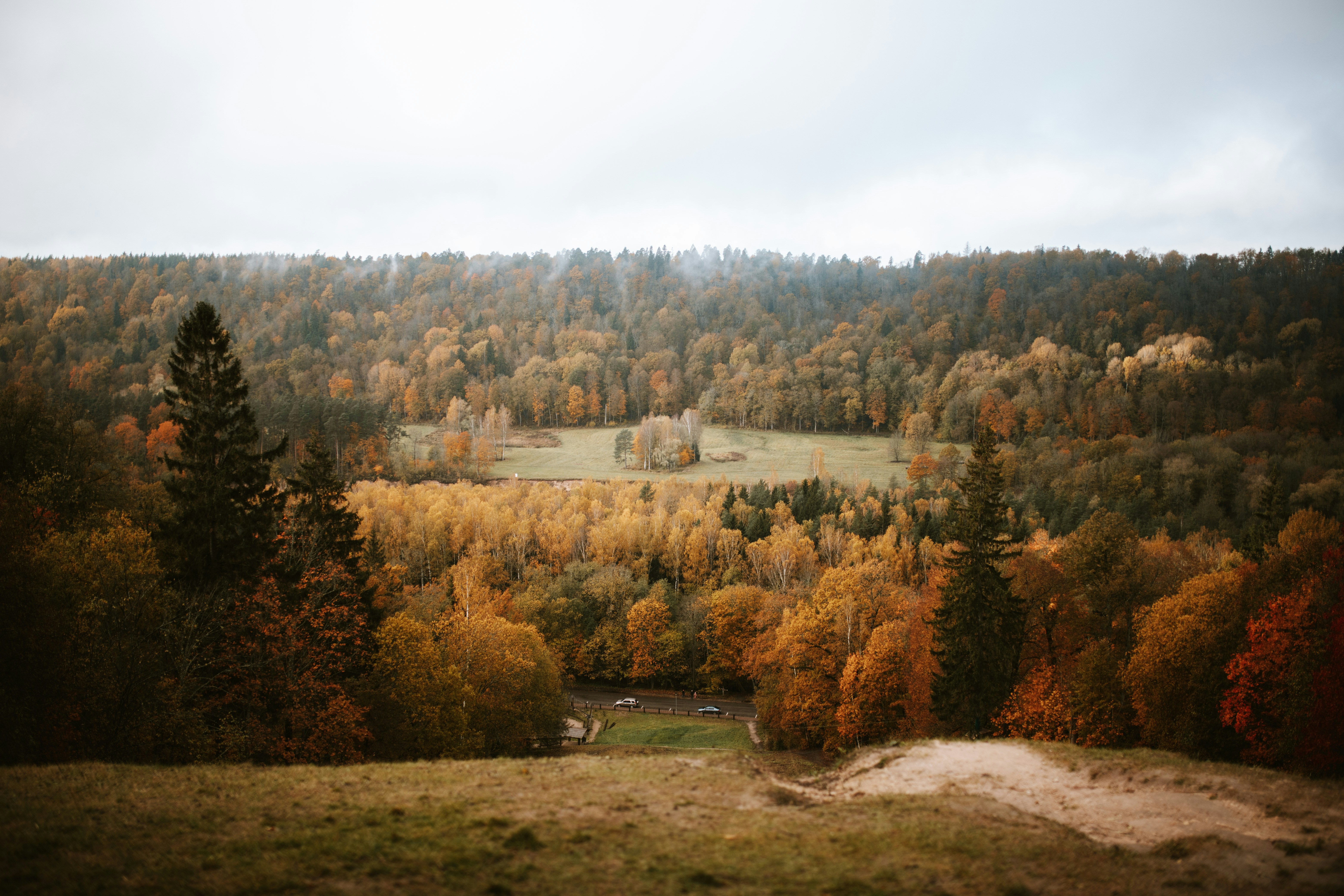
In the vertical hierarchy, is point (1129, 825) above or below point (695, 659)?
above

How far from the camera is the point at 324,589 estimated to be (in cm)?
2833

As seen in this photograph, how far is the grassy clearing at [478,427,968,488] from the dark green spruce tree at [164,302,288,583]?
79800 mm

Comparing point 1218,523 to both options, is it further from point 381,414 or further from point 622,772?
point 381,414

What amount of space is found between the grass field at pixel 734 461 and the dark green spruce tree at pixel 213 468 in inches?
3142

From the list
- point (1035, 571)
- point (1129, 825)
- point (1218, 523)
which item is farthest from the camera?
point (1218, 523)

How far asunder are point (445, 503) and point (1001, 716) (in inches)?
2803

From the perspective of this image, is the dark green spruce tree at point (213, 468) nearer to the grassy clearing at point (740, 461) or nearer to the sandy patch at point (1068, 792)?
the sandy patch at point (1068, 792)

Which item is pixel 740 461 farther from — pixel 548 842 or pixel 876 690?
pixel 548 842

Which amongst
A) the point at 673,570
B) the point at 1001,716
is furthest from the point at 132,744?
the point at 673,570

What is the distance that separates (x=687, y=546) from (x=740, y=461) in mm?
41489

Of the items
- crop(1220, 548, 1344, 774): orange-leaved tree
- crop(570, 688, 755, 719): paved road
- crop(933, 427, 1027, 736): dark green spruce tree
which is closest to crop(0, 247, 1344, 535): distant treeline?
crop(570, 688, 755, 719): paved road

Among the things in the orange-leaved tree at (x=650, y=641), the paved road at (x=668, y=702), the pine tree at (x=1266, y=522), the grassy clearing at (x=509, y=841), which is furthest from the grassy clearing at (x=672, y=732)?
the pine tree at (x=1266, y=522)

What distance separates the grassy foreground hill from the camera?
10.9 m

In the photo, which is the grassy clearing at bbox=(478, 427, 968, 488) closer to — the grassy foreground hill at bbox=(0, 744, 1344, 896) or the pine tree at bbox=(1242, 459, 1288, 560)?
the pine tree at bbox=(1242, 459, 1288, 560)
